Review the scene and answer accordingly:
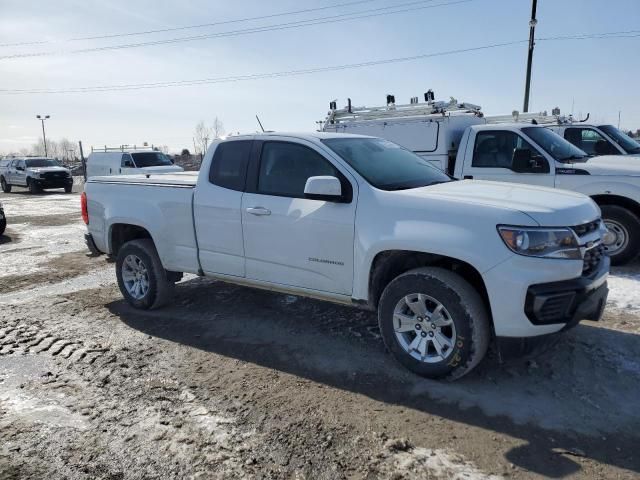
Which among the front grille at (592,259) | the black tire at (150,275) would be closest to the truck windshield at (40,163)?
the black tire at (150,275)

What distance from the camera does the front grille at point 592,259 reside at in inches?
141

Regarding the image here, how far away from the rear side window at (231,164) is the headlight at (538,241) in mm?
2485

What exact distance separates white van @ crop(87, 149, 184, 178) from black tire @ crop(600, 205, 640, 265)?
49.2 feet

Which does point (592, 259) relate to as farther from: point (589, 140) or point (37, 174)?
point (37, 174)

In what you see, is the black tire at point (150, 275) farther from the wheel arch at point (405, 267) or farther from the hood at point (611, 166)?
the hood at point (611, 166)

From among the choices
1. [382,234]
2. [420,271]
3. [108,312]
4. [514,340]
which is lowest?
[108,312]

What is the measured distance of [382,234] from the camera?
385 cm

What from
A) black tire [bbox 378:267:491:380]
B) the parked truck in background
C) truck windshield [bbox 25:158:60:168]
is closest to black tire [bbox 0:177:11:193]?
truck windshield [bbox 25:158:60:168]

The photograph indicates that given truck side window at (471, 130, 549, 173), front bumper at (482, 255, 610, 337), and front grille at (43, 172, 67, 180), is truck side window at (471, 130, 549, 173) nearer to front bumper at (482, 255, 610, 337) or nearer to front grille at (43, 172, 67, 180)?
front bumper at (482, 255, 610, 337)

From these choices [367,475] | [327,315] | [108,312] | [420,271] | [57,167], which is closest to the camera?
[367,475]

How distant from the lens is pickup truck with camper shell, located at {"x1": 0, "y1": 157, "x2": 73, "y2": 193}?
945 inches

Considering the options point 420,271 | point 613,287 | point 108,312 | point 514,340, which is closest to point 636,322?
point 613,287

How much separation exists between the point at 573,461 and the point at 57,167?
87.4 ft

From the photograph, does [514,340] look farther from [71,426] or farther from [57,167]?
[57,167]
